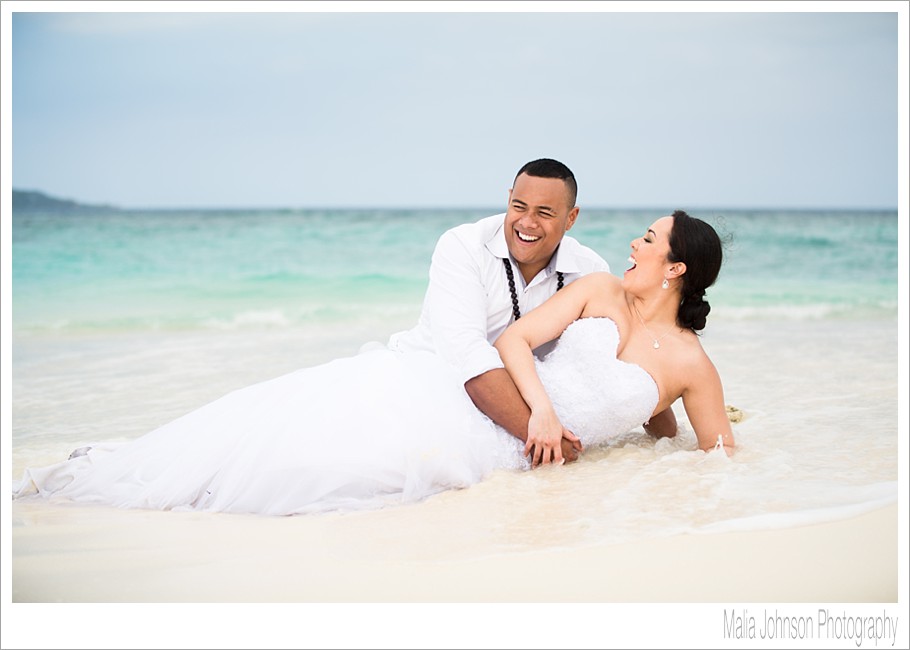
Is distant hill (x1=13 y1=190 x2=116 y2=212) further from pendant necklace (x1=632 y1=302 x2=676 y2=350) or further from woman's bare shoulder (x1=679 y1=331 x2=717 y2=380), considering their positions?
woman's bare shoulder (x1=679 y1=331 x2=717 y2=380)

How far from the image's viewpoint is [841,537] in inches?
123

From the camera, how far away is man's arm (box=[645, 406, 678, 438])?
4219 millimetres

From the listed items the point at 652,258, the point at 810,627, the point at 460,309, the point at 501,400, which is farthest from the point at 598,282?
the point at 810,627

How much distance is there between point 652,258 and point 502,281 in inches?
27.0

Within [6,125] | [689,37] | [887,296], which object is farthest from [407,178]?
[6,125]

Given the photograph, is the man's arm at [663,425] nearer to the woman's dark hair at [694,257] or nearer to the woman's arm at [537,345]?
the woman's dark hair at [694,257]

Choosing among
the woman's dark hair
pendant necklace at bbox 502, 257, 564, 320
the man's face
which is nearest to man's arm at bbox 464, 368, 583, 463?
pendant necklace at bbox 502, 257, 564, 320

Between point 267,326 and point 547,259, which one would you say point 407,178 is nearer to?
point 267,326

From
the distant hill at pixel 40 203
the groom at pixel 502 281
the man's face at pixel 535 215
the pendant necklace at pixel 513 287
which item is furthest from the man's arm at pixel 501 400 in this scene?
the distant hill at pixel 40 203

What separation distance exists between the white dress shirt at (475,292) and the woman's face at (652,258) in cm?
39

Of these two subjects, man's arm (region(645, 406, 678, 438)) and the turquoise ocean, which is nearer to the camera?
the turquoise ocean

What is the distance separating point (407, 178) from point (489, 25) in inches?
224

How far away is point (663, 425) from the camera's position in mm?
4230

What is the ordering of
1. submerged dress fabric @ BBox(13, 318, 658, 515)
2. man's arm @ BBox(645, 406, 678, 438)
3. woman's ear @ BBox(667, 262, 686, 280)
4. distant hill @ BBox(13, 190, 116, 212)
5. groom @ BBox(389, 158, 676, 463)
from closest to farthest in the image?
submerged dress fabric @ BBox(13, 318, 658, 515) < groom @ BBox(389, 158, 676, 463) < woman's ear @ BBox(667, 262, 686, 280) < man's arm @ BBox(645, 406, 678, 438) < distant hill @ BBox(13, 190, 116, 212)
